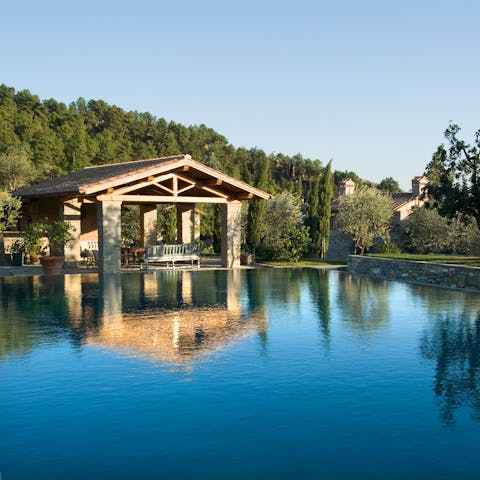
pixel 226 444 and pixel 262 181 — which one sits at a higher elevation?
pixel 262 181

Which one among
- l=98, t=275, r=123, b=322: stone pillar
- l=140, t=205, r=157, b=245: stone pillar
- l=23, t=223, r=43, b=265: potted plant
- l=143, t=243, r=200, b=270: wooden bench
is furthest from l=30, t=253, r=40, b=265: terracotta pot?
l=98, t=275, r=123, b=322: stone pillar

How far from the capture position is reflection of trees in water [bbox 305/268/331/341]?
44.4 ft

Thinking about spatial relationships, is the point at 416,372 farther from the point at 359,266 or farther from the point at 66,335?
the point at 359,266

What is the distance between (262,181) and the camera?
116 feet

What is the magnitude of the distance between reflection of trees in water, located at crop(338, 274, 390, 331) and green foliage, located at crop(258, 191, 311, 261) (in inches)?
305

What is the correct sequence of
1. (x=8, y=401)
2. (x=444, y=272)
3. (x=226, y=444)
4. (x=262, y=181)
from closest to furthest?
(x=226, y=444) → (x=8, y=401) → (x=444, y=272) → (x=262, y=181)

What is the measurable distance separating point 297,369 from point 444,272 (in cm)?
1308

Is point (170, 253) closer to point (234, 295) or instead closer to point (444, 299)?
point (234, 295)

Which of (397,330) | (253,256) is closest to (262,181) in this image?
(253,256)

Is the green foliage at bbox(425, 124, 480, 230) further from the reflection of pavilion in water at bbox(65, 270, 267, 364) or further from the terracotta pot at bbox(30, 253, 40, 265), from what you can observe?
the terracotta pot at bbox(30, 253, 40, 265)

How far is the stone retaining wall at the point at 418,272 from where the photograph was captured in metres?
20.2

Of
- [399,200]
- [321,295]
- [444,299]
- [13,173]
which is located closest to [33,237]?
[321,295]

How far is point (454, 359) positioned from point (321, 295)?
879 cm

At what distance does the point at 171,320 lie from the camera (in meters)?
14.0
